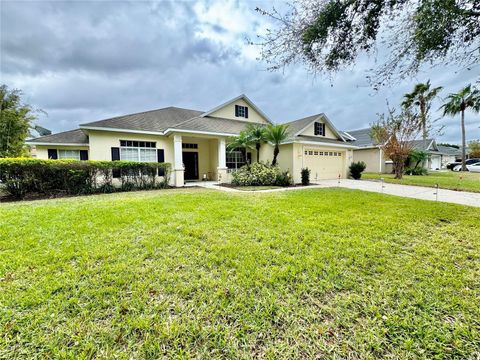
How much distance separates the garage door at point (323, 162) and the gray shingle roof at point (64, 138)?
15.4 metres

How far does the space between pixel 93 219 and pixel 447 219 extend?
9206mm

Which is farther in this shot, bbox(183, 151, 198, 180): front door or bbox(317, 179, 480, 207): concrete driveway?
bbox(183, 151, 198, 180): front door

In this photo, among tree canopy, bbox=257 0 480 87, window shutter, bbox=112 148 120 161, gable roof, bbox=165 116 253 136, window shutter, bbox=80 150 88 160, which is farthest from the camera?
window shutter, bbox=80 150 88 160

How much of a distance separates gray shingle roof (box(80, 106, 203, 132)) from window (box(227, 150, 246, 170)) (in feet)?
16.2

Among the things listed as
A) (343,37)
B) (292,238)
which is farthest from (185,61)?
(292,238)

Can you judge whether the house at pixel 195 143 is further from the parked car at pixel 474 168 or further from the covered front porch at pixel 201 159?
the parked car at pixel 474 168

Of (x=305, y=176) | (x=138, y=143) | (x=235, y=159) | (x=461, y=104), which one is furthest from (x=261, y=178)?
(x=461, y=104)


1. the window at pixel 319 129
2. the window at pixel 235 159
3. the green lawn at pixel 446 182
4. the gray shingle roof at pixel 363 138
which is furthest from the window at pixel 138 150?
the gray shingle roof at pixel 363 138

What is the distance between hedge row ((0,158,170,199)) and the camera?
27.2 ft

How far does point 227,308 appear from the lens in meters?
2.33

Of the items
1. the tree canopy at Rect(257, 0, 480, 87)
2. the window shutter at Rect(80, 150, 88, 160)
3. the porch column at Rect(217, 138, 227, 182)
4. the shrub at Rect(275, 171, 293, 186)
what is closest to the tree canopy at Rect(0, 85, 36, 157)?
the window shutter at Rect(80, 150, 88, 160)

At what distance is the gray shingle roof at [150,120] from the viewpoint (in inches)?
480

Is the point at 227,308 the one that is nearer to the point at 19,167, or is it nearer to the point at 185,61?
the point at 19,167

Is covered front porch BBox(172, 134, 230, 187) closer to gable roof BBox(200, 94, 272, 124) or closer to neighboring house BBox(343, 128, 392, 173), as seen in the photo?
gable roof BBox(200, 94, 272, 124)
